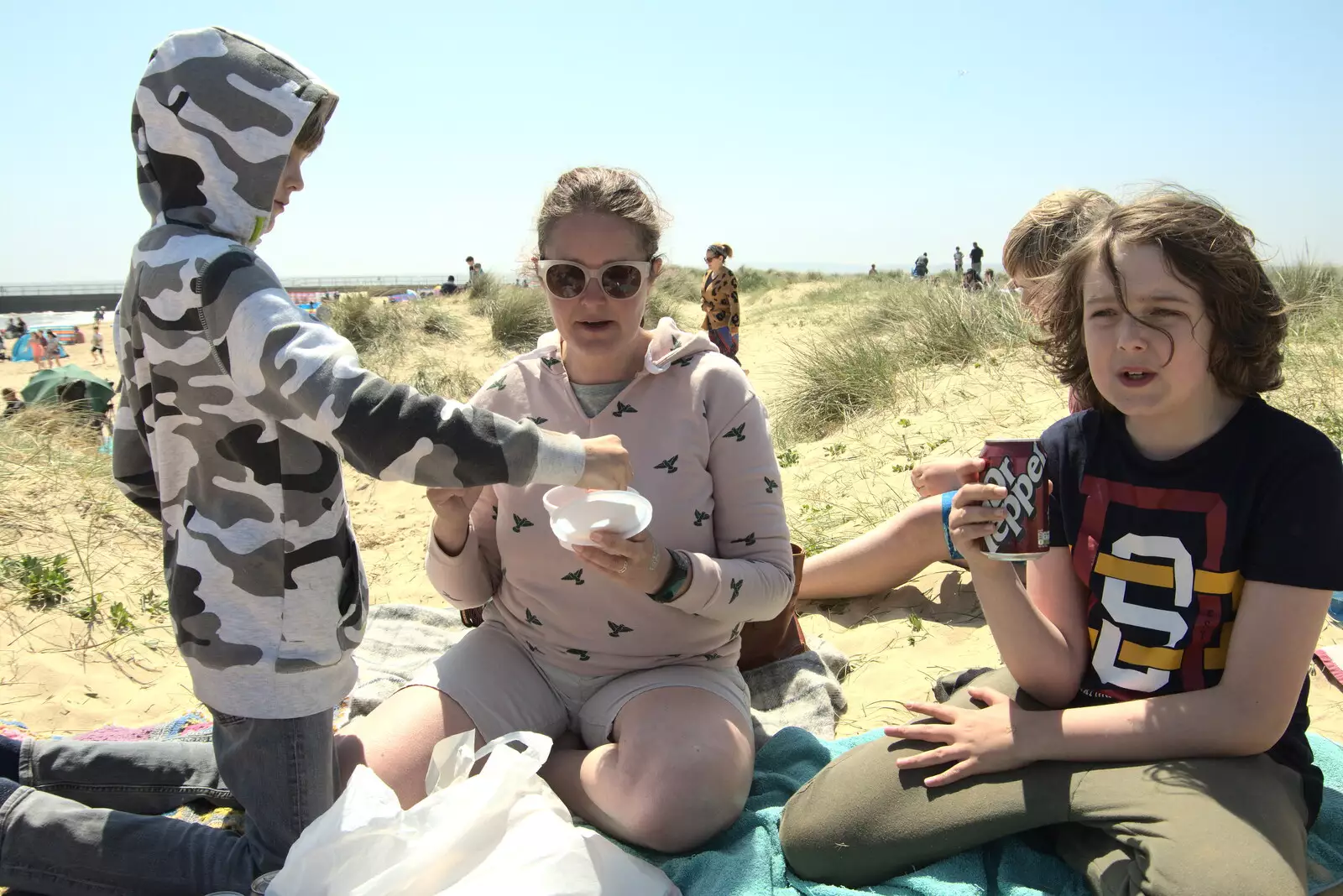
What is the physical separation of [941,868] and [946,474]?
90 cm

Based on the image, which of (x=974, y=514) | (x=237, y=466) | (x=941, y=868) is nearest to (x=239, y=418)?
(x=237, y=466)

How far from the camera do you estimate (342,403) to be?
160cm

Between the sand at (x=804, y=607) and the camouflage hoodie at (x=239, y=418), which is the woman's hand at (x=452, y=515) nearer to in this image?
the camouflage hoodie at (x=239, y=418)

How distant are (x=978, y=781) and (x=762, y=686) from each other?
1215mm

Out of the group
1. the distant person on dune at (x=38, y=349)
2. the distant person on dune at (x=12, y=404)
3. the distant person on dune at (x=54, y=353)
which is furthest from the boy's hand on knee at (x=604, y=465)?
the distant person on dune at (x=54, y=353)

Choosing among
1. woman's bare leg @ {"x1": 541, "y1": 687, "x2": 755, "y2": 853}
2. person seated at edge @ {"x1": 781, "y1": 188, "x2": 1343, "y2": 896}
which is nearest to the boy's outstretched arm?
woman's bare leg @ {"x1": 541, "y1": 687, "x2": 755, "y2": 853}

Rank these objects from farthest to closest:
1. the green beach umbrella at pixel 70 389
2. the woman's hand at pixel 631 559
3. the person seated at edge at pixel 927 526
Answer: the green beach umbrella at pixel 70 389 → the person seated at edge at pixel 927 526 → the woman's hand at pixel 631 559

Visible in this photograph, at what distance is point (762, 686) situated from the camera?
309 centimetres

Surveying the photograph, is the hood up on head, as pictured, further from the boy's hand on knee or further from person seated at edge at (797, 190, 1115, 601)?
person seated at edge at (797, 190, 1115, 601)

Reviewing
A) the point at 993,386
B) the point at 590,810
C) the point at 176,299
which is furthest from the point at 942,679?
the point at 993,386

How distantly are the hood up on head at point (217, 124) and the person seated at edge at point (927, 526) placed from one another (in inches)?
80.3

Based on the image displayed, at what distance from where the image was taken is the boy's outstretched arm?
5.29 feet

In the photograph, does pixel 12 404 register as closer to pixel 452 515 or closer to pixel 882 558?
pixel 452 515

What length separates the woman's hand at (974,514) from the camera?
1736 millimetres
